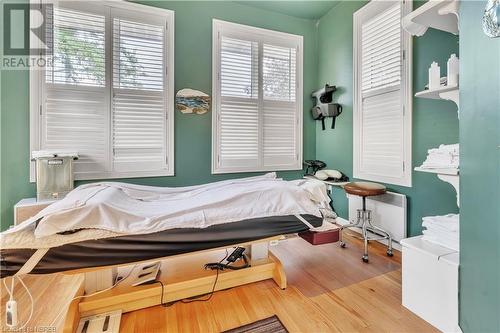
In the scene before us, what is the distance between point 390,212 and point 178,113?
2.74m

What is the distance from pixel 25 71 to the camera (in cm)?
240

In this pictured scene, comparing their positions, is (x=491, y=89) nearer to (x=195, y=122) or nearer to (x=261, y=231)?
(x=261, y=231)

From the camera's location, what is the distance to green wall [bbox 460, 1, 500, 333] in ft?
3.36

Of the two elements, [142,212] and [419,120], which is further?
[419,120]

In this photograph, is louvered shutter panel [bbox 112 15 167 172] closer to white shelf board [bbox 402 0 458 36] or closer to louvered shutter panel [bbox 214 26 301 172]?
louvered shutter panel [bbox 214 26 301 172]

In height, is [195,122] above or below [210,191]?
above

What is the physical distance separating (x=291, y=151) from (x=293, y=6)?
79.4 inches

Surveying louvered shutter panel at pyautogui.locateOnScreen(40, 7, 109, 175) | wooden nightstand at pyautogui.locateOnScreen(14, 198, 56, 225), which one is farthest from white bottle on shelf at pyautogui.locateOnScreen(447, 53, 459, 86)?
wooden nightstand at pyautogui.locateOnScreen(14, 198, 56, 225)

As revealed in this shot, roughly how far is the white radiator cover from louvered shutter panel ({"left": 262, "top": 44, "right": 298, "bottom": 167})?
1.29 meters

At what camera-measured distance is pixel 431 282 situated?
143 centimetres

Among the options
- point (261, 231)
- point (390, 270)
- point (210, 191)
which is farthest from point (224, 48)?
point (390, 270)

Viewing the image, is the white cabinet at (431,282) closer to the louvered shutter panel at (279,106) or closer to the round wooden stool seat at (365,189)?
the round wooden stool seat at (365,189)

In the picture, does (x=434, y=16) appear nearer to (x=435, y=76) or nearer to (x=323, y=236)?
(x=435, y=76)

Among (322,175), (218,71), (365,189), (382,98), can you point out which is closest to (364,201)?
(365,189)
